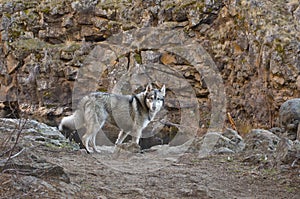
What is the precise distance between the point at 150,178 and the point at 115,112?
381 centimetres

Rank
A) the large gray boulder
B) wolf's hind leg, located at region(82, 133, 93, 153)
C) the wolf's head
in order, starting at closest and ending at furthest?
1. wolf's hind leg, located at region(82, 133, 93, 153)
2. the wolf's head
3. the large gray boulder

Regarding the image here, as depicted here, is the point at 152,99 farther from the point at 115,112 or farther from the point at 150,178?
the point at 150,178

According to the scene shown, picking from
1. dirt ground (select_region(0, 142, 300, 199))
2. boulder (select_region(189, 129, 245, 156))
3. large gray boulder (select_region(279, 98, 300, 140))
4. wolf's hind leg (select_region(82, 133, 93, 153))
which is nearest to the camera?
dirt ground (select_region(0, 142, 300, 199))

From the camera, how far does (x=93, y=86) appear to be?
23609 millimetres

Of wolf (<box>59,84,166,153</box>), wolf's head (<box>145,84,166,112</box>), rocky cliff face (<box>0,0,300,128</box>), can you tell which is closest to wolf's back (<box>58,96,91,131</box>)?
wolf (<box>59,84,166,153</box>)

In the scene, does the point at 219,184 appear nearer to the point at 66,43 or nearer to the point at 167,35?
the point at 167,35

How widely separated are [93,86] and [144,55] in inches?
150

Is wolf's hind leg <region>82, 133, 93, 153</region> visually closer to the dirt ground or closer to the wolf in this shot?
the wolf

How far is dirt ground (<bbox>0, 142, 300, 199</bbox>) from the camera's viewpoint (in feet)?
13.1

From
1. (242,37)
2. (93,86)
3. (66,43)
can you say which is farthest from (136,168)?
(66,43)

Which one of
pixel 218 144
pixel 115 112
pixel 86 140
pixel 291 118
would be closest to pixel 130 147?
pixel 86 140

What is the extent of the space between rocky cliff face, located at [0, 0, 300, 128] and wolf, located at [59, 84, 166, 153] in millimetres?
8242

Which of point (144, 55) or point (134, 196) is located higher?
point (144, 55)

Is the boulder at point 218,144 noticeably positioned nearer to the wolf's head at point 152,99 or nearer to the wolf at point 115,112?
the wolf's head at point 152,99
